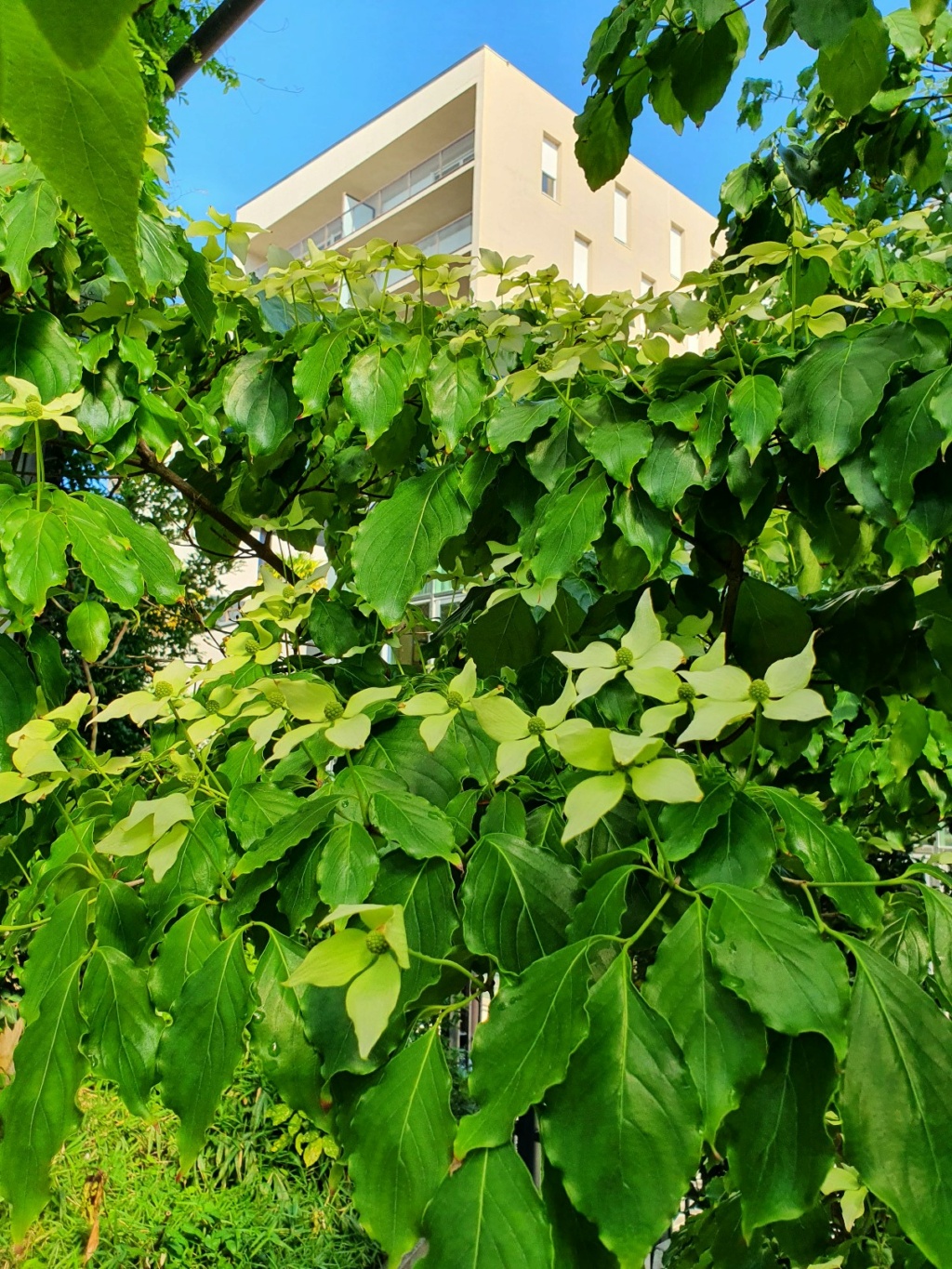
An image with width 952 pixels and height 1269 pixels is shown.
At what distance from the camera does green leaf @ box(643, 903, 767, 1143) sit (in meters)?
0.37

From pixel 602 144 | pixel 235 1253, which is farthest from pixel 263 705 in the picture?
pixel 235 1253

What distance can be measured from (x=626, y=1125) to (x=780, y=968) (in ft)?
0.29

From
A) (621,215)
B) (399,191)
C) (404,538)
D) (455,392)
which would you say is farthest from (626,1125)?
(399,191)

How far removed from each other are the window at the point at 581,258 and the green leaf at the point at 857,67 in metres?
9.34

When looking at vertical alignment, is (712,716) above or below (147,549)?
below

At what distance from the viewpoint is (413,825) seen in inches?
19.3

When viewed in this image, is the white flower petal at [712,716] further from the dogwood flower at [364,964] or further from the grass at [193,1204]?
the grass at [193,1204]

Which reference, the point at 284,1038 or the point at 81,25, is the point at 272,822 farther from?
the point at 81,25

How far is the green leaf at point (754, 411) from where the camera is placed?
0.58 meters

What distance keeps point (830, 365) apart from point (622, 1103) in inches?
18.4

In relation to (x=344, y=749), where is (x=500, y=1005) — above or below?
below

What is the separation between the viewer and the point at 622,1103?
1.16ft

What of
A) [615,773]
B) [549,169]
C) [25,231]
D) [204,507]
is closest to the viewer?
[615,773]

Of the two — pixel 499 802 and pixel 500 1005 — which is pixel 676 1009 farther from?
pixel 499 802
